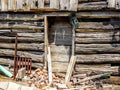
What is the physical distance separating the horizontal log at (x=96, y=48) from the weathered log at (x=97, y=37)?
0.13 meters

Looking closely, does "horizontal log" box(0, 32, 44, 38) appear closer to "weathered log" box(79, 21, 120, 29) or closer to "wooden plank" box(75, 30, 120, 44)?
"wooden plank" box(75, 30, 120, 44)

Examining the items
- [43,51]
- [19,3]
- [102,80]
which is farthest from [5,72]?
[102,80]

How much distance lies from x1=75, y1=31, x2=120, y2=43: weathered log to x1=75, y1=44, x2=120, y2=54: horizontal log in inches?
5.1

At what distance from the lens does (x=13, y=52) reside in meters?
11.7

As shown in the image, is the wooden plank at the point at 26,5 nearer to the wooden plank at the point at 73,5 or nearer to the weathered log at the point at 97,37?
the wooden plank at the point at 73,5

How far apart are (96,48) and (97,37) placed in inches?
13.7

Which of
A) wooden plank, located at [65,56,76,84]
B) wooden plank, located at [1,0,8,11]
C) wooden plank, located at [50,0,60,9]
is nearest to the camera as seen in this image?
wooden plank, located at [65,56,76,84]

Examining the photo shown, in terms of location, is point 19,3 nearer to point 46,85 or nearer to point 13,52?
point 13,52

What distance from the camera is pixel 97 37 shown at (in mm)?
10477

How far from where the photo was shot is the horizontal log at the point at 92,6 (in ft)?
33.5

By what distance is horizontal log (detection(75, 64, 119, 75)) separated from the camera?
33.8 ft

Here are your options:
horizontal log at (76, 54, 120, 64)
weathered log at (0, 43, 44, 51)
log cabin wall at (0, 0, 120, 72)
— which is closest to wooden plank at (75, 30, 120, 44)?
log cabin wall at (0, 0, 120, 72)

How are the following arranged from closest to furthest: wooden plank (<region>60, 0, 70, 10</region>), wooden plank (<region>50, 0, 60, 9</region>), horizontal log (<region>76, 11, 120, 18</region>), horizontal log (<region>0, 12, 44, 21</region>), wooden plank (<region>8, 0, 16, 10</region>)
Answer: horizontal log (<region>76, 11, 120, 18</region>), wooden plank (<region>60, 0, 70, 10</region>), wooden plank (<region>50, 0, 60, 9</region>), horizontal log (<region>0, 12, 44, 21</region>), wooden plank (<region>8, 0, 16, 10</region>)

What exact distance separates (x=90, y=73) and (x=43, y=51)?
1757 mm
